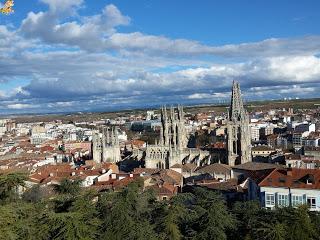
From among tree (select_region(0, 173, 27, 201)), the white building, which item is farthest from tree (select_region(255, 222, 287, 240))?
tree (select_region(0, 173, 27, 201))

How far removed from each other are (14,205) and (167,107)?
182 ft

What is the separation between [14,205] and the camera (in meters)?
17.6

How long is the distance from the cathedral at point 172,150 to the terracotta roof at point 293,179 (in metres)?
30.5

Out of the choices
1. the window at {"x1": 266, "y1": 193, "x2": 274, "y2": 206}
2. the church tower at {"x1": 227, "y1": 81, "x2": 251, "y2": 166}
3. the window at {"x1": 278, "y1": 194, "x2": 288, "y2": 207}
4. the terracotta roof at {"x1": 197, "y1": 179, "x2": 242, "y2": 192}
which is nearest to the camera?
the window at {"x1": 278, "y1": 194, "x2": 288, "y2": 207}

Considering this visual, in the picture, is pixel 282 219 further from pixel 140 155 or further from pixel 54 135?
pixel 54 135

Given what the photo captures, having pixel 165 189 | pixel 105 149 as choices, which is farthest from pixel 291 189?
pixel 105 149

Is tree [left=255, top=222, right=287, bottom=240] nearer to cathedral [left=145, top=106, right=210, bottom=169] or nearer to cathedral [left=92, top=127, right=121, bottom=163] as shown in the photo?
cathedral [left=145, top=106, right=210, bottom=169]

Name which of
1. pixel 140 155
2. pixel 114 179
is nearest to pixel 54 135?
pixel 140 155

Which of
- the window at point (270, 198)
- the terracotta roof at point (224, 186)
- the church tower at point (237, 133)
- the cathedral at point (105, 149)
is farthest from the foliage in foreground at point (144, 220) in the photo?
the cathedral at point (105, 149)

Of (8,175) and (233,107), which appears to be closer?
(8,175)

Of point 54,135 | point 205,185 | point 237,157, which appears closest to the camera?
point 205,185

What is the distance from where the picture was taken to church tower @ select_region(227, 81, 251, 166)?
206 feet

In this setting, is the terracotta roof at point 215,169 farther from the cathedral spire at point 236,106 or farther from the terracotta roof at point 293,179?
the terracotta roof at point 293,179

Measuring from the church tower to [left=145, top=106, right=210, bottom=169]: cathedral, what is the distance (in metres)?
3.74
